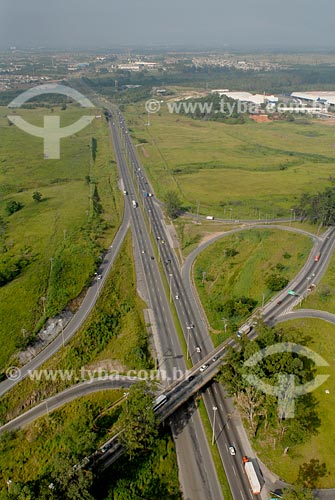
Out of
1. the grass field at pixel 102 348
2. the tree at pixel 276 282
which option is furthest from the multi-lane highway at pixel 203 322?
the grass field at pixel 102 348

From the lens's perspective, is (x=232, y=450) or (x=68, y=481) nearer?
(x=68, y=481)

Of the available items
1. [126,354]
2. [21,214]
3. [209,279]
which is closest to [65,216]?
[21,214]

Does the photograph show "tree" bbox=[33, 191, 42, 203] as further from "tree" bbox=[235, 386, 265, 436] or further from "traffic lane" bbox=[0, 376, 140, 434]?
"tree" bbox=[235, 386, 265, 436]

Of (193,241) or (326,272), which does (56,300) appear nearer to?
(193,241)

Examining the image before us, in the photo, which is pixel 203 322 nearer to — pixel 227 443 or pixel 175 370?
pixel 175 370

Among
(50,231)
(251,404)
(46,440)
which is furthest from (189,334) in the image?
(50,231)
